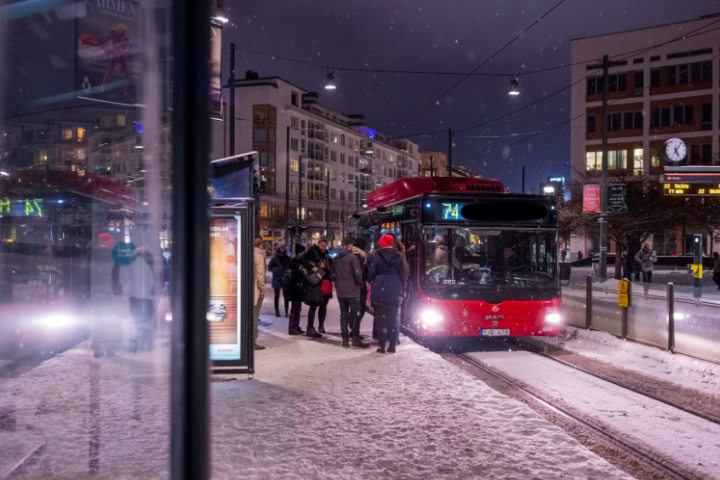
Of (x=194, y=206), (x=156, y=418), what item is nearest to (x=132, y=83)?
(x=156, y=418)

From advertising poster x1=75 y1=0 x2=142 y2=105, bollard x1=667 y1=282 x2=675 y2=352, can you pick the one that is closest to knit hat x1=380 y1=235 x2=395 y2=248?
advertising poster x1=75 y1=0 x2=142 y2=105

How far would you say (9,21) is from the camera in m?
19.7

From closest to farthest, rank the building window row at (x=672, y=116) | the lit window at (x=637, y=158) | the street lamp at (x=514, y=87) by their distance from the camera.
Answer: the street lamp at (x=514, y=87), the building window row at (x=672, y=116), the lit window at (x=637, y=158)

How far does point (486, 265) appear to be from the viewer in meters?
11.2

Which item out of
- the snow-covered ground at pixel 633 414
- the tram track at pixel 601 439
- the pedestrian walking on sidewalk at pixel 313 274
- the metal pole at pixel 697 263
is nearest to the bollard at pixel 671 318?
the snow-covered ground at pixel 633 414

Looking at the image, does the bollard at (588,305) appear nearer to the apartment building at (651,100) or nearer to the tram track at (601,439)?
the tram track at (601,439)

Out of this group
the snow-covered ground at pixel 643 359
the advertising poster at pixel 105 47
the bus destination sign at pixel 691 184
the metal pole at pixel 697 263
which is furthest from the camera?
the bus destination sign at pixel 691 184

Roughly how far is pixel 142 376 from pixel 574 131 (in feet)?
177

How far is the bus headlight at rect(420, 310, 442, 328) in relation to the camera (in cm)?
1107

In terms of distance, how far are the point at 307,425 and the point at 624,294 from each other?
26.9 ft

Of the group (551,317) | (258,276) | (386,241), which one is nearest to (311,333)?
(258,276)

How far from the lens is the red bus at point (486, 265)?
1108 centimetres

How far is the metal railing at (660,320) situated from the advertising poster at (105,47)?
29.7ft

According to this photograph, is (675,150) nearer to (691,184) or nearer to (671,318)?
(691,184)
